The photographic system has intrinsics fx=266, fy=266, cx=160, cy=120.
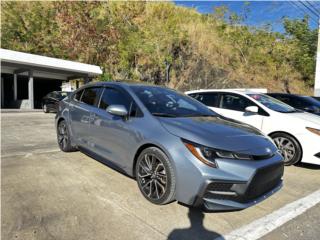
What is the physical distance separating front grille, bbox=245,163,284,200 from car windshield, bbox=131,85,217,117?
133 centimetres

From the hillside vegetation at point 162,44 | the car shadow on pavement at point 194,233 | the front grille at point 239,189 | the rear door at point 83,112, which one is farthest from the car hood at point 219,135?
the hillside vegetation at point 162,44

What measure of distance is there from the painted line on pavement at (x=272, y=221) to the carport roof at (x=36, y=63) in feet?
57.0

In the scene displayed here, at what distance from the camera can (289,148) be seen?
5.27 m

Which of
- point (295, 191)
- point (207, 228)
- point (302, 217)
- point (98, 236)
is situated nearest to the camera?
point (98, 236)

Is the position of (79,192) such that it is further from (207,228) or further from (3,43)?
(3,43)

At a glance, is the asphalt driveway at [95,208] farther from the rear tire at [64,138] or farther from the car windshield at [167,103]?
the car windshield at [167,103]

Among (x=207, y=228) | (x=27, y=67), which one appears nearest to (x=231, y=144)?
(x=207, y=228)

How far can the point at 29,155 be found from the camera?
529 centimetres

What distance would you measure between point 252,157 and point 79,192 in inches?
90.2

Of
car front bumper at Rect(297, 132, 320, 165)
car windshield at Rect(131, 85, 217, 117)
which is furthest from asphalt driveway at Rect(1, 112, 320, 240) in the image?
car windshield at Rect(131, 85, 217, 117)

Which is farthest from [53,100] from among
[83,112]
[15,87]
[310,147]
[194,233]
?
[194,233]

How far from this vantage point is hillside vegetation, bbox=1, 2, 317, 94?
23.4 meters

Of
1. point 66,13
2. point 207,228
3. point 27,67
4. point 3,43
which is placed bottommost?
point 207,228

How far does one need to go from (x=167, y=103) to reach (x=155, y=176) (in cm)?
125
